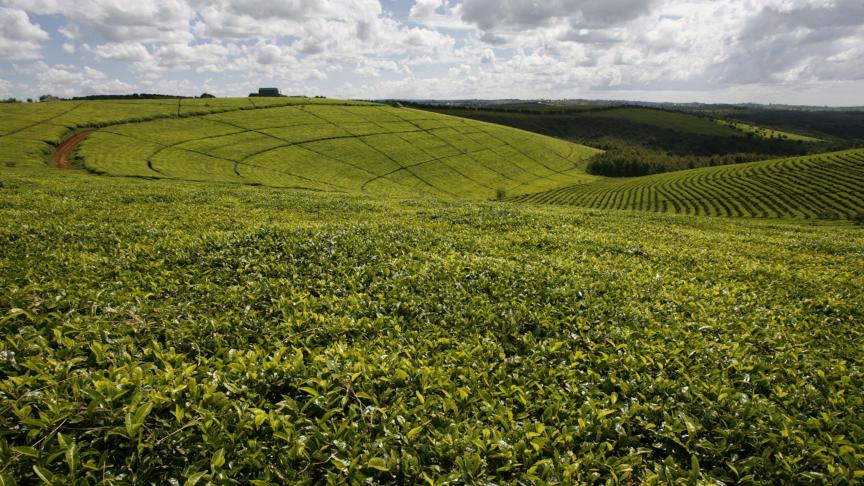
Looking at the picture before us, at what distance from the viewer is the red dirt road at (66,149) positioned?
68.2 m

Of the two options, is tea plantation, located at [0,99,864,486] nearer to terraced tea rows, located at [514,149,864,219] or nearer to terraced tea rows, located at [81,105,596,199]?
terraced tea rows, located at [81,105,596,199]

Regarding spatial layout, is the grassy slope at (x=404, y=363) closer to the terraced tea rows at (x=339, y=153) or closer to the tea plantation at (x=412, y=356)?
the tea plantation at (x=412, y=356)

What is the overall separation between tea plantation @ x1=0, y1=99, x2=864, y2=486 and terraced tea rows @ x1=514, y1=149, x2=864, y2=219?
3779 inches

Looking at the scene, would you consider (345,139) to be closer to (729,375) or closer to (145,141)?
(145,141)

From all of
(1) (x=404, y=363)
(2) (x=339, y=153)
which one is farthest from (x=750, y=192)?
(1) (x=404, y=363)

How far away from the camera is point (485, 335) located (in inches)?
305

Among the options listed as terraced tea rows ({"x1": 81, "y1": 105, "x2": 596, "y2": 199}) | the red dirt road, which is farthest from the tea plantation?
the red dirt road

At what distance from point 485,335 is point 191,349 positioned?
16.5ft

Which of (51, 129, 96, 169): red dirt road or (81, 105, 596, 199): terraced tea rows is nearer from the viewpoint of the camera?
(51, 129, 96, 169): red dirt road

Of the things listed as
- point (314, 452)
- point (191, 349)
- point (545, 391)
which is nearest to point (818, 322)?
point (545, 391)

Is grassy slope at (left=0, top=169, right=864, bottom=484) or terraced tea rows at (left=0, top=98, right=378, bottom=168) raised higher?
terraced tea rows at (left=0, top=98, right=378, bottom=168)

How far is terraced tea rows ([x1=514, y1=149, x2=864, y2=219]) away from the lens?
93875 millimetres

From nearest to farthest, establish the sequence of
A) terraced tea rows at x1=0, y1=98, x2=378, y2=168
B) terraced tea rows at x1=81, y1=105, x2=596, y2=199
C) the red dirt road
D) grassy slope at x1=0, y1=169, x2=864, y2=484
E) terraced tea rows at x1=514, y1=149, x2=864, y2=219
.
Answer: grassy slope at x1=0, y1=169, x2=864, y2=484
the red dirt road
terraced tea rows at x1=0, y1=98, x2=378, y2=168
terraced tea rows at x1=81, y1=105, x2=596, y2=199
terraced tea rows at x1=514, y1=149, x2=864, y2=219

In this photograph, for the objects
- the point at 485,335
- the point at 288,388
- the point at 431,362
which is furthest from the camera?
the point at 485,335
